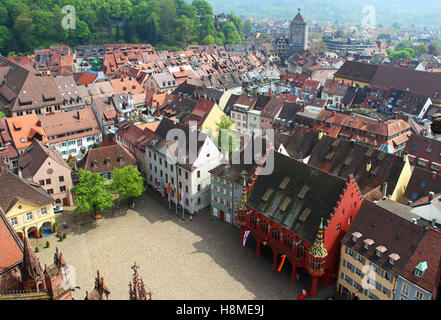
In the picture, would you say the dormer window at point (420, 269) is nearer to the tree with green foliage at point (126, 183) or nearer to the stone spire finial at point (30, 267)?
the stone spire finial at point (30, 267)

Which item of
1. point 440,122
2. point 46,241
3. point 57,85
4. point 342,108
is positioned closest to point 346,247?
point 440,122

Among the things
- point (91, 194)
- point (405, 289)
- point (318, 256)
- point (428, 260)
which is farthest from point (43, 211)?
point (428, 260)

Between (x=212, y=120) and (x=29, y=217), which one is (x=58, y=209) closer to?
(x=29, y=217)

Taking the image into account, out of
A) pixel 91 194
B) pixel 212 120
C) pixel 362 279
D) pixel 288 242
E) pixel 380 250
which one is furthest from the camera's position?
pixel 212 120

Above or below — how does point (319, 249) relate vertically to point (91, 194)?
above

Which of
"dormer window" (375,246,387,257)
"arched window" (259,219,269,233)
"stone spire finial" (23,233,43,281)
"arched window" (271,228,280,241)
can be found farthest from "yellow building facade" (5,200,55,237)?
"dormer window" (375,246,387,257)

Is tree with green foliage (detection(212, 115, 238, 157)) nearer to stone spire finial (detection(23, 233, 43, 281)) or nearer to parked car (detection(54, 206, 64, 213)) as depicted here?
parked car (detection(54, 206, 64, 213))
